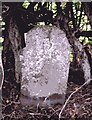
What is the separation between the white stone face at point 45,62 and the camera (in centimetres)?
155

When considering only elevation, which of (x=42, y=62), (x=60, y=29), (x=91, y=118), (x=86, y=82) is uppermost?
(x=60, y=29)

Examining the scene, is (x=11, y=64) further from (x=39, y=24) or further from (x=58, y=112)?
(x=58, y=112)

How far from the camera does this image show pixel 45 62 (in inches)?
62.1

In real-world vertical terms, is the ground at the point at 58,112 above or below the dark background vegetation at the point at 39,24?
below

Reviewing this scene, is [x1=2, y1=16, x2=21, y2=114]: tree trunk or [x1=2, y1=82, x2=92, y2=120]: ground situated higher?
[x1=2, y1=16, x2=21, y2=114]: tree trunk

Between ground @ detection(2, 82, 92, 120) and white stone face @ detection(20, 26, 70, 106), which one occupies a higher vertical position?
white stone face @ detection(20, 26, 70, 106)

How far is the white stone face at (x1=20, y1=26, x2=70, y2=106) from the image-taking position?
5.09 feet

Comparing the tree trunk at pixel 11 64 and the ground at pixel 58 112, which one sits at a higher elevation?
the tree trunk at pixel 11 64

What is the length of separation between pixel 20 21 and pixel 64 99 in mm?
382

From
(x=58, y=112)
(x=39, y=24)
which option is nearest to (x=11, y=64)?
(x=39, y=24)

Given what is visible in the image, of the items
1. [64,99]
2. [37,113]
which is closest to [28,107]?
[37,113]

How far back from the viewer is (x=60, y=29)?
1.55 meters

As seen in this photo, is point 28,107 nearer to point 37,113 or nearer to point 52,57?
point 37,113

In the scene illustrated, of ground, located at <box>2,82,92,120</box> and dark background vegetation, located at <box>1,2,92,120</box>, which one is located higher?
dark background vegetation, located at <box>1,2,92,120</box>
